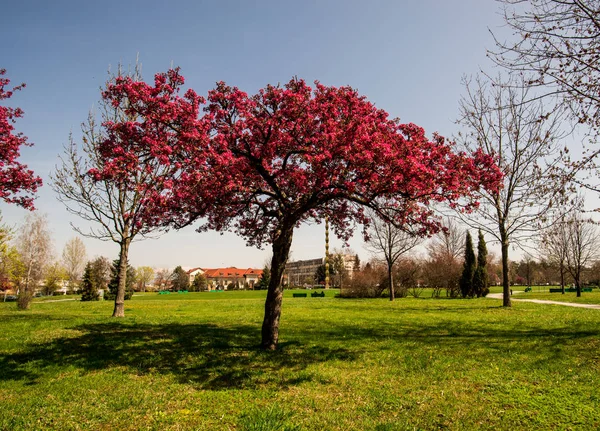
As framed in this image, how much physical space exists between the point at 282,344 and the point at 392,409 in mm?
5674

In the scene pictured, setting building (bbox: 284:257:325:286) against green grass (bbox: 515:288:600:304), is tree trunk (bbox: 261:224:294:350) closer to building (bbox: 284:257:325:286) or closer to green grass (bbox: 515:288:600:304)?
green grass (bbox: 515:288:600:304)

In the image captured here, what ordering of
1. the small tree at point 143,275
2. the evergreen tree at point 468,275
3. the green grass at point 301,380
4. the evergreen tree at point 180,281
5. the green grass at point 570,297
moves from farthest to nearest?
the small tree at point 143,275
the evergreen tree at point 180,281
the evergreen tree at point 468,275
the green grass at point 570,297
the green grass at point 301,380

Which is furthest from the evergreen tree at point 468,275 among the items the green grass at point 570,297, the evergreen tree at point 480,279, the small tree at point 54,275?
the small tree at point 54,275

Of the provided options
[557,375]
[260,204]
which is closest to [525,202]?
[557,375]

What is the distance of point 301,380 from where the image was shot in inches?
297

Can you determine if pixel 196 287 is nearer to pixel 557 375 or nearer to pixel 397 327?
pixel 397 327

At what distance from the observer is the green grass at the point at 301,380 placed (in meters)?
5.50

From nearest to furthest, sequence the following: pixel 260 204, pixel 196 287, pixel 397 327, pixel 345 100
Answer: pixel 345 100
pixel 260 204
pixel 397 327
pixel 196 287

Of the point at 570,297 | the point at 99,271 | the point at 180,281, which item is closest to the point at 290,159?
the point at 570,297

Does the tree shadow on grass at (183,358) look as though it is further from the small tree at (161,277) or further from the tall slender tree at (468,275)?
the small tree at (161,277)

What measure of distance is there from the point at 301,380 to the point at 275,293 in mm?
3182

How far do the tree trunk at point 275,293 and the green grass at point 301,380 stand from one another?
0.51 m

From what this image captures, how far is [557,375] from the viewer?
24.7 feet

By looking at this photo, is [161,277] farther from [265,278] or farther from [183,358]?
[183,358]
